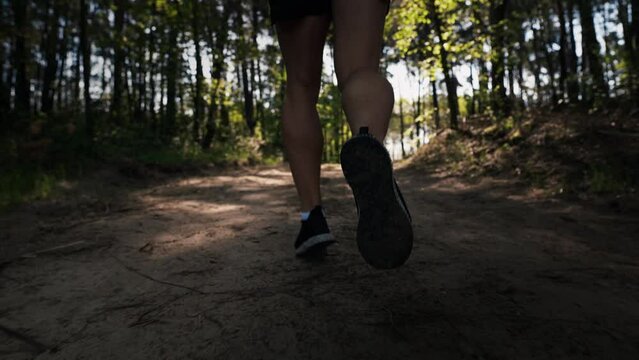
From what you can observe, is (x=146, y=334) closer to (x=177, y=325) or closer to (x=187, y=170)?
(x=177, y=325)

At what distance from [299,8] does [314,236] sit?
34.9 inches

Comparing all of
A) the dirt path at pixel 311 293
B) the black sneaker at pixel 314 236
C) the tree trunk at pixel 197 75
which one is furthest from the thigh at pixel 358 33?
the tree trunk at pixel 197 75

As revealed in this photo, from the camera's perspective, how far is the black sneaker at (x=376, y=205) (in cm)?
117

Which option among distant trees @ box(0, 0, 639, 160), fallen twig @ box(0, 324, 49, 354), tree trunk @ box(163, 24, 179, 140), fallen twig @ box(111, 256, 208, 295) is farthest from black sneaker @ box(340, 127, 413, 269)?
tree trunk @ box(163, 24, 179, 140)

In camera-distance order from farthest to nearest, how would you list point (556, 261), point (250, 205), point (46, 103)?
1. point (46, 103)
2. point (250, 205)
3. point (556, 261)

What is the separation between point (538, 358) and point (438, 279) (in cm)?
53

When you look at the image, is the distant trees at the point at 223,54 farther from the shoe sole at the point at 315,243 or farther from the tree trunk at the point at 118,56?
the shoe sole at the point at 315,243

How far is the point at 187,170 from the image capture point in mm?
8305

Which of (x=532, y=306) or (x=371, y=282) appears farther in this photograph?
(x=371, y=282)

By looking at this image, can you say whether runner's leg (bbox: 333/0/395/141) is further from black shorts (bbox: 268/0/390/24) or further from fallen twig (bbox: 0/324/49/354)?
fallen twig (bbox: 0/324/49/354)

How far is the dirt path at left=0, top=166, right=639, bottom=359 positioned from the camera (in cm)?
95

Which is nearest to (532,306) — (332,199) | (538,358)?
(538,358)

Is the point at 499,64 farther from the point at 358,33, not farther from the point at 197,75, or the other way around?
the point at 197,75

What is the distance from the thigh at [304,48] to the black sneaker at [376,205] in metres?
0.57
